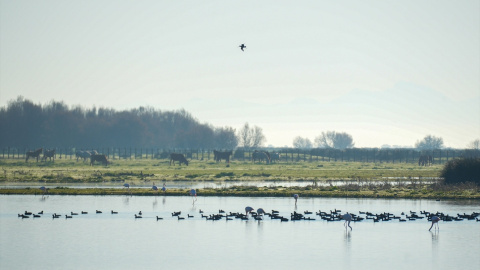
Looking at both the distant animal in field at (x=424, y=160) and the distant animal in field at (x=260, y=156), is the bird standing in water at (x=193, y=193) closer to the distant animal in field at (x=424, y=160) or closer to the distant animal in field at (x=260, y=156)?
the distant animal in field at (x=260, y=156)

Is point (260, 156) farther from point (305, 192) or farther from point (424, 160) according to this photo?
point (305, 192)

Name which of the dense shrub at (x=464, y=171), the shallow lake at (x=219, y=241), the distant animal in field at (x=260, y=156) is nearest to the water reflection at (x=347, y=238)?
the shallow lake at (x=219, y=241)

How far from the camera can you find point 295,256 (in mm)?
31375

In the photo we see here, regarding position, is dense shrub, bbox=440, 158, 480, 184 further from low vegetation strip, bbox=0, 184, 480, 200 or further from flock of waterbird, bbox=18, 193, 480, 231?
flock of waterbird, bbox=18, 193, 480, 231

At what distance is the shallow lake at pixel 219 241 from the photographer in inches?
1179

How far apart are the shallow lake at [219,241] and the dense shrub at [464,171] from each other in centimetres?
1701

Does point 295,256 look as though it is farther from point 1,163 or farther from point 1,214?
point 1,163

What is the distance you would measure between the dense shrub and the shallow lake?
17008mm

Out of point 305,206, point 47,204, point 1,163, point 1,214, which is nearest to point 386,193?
point 305,206

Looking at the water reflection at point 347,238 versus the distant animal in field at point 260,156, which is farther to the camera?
the distant animal in field at point 260,156

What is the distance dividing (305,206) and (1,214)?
808 inches

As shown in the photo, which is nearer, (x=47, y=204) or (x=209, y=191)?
(x=47, y=204)

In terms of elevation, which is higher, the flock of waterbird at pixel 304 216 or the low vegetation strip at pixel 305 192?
the low vegetation strip at pixel 305 192

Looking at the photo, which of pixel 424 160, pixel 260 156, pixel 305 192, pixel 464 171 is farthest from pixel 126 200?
pixel 424 160
